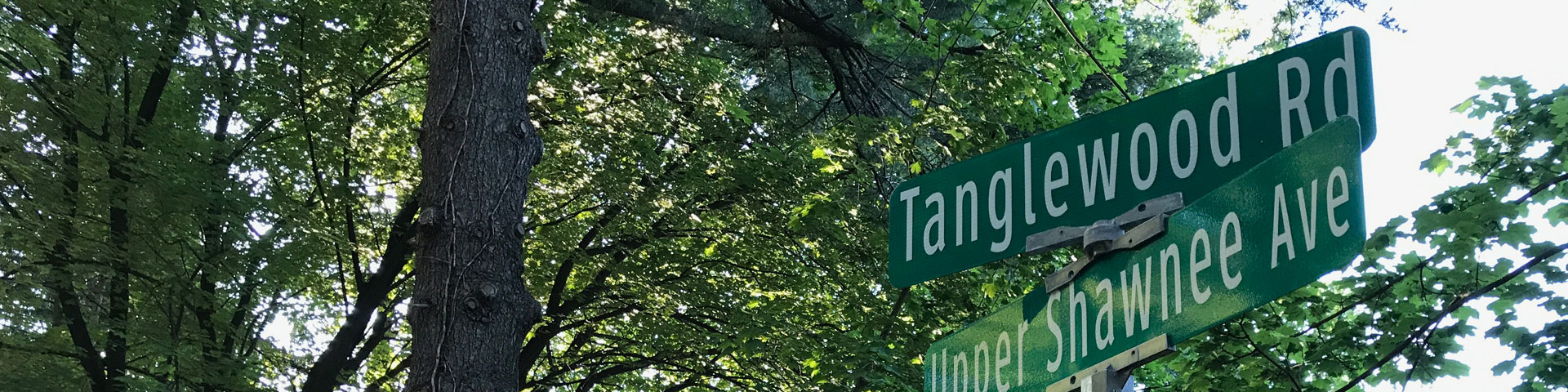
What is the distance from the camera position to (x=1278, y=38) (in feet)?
21.7

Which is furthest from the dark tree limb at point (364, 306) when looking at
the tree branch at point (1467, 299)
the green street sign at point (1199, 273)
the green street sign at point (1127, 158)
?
the green street sign at point (1199, 273)

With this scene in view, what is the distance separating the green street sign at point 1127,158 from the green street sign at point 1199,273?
0.31 ft

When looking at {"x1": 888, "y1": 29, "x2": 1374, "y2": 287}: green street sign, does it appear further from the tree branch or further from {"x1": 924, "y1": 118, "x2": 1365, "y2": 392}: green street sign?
the tree branch

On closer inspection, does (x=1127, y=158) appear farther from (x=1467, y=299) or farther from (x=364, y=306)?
(x=364, y=306)

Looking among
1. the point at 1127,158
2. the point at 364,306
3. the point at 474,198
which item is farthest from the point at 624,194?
the point at 1127,158

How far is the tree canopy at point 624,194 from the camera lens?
16.7 feet

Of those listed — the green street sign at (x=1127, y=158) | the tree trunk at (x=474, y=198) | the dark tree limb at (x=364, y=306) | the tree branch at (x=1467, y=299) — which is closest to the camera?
the green street sign at (x=1127, y=158)

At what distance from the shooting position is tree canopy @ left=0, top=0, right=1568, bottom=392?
5.10m

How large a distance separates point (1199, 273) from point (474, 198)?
350 centimetres

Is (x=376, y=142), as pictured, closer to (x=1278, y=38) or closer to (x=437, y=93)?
(x=437, y=93)

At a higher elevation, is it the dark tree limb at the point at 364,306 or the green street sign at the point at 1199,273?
the dark tree limb at the point at 364,306

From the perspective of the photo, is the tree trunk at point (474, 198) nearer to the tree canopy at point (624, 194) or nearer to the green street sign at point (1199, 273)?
the tree canopy at point (624, 194)

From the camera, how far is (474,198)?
456cm

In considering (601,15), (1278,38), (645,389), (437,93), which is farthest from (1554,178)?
(645,389)
